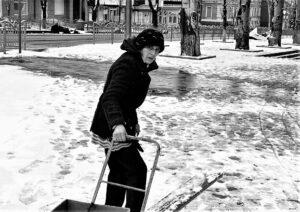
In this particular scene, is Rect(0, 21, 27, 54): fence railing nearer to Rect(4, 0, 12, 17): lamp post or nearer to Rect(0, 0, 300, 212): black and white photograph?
Rect(0, 0, 300, 212): black and white photograph

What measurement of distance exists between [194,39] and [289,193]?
15.5 metres

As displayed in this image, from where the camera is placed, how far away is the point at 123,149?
3.53 meters

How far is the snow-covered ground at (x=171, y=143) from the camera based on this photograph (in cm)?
462

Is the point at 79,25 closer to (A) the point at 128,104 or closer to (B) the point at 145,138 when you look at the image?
(A) the point at 128,104

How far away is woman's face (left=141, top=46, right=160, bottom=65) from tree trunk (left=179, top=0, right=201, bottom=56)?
16.4 metres

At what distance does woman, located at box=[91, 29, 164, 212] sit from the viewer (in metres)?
3.34

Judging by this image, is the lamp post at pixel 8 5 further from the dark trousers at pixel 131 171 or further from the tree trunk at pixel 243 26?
the dark trousers at pixel 131 171

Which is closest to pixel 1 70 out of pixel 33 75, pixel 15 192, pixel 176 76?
pixel 33 75

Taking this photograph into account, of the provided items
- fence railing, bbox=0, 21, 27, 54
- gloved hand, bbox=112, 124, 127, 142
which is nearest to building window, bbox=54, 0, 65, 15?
fence railing, bbox=0, 21, 27, 54

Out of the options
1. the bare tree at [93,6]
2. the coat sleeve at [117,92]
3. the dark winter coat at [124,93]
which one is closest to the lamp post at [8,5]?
the bare tree at [93,6]

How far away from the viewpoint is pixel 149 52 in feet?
11.4

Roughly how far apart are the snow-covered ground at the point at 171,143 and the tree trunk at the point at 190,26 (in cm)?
769

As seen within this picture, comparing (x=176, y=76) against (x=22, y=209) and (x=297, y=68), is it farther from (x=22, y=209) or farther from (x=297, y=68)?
(x=22, y=209)

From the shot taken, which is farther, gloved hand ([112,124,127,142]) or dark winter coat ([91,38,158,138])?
dark winter coat ([91,38,158,138])
